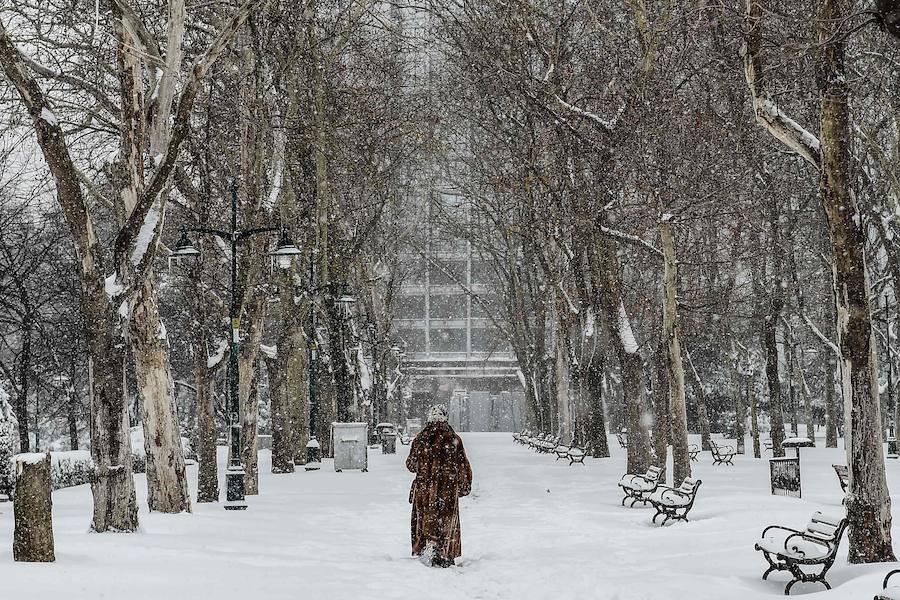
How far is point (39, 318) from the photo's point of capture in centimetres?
3025

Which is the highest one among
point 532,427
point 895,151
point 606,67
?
point 606,67

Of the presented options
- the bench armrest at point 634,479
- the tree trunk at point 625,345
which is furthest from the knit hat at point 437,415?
the tree trunk at point 625,345

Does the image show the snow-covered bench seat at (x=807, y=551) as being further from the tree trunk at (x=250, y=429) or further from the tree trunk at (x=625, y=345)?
the tree trunk at (x=625, y=345)

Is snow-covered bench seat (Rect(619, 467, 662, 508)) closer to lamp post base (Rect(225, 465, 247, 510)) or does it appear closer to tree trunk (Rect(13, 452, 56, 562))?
lamp post base (Rect(225, 465, 247, 510))

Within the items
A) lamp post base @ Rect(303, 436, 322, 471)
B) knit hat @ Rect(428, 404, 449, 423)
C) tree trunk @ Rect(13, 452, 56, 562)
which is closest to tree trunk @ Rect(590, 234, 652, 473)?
lamp post base @ Rect(303, 436, 322, 471)

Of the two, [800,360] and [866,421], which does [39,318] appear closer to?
[866,421]

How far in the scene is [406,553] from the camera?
12.6 meters

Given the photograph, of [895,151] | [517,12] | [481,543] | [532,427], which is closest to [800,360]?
[532,427]

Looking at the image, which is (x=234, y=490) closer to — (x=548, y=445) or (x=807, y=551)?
(x=807, y=551)

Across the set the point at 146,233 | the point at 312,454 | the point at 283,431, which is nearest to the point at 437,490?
the point at 146,233

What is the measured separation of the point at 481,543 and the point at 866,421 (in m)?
5.57

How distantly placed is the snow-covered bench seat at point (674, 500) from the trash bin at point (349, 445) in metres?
12.1

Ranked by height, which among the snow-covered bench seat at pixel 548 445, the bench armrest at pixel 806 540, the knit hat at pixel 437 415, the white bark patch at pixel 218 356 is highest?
the white bark patch at pixel 218 356

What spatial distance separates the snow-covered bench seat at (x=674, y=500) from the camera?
15.6 metres
